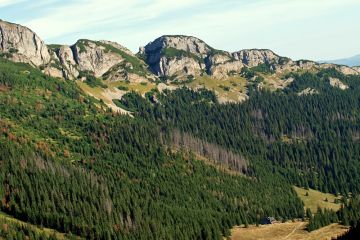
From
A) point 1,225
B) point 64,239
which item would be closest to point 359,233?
point 64,239

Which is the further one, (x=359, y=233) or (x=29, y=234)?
(x=29, y=234)

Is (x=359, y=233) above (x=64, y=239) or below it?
above

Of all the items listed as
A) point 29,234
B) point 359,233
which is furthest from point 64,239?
point 359,233

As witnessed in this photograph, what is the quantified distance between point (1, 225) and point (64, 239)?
23.4 m

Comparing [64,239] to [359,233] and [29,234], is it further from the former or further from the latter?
[359,233]

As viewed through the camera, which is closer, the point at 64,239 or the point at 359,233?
A: the point at 359,233

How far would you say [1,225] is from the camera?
7564 inches

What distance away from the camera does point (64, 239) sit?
198m

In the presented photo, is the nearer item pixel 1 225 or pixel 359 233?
pixel 359 233

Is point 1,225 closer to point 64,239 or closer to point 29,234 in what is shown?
point 29,234

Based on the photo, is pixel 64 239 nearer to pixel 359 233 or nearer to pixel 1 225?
pixel 1 225

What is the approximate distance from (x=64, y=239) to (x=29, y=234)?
43.5 ft

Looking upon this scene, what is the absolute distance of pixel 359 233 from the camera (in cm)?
12750

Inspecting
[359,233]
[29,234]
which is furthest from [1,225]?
[359,233]
